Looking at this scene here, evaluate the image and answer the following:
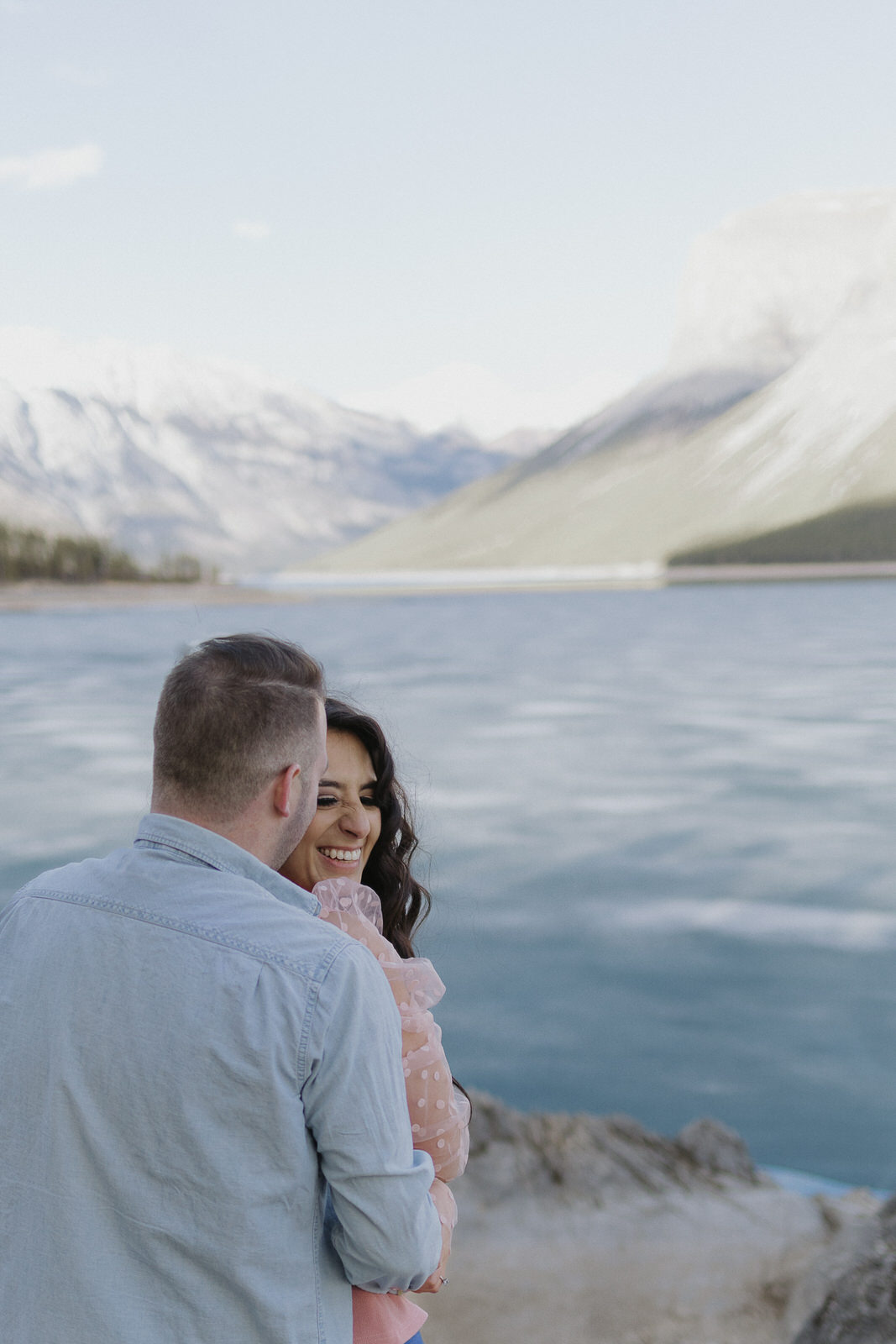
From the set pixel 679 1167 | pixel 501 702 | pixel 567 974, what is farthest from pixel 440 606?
pixel 679 1167

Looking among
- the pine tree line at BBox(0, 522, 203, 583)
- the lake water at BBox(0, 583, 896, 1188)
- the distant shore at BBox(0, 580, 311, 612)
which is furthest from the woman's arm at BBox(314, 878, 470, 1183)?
the pine tree line at BBox(0, 522, 203, 583)

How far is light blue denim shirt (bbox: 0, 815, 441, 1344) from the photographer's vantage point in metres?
1.44

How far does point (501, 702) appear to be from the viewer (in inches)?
1115

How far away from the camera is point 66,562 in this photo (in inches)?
3071

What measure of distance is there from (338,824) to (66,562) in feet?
262

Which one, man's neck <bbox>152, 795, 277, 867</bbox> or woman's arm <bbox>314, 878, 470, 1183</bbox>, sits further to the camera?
woman's arm <bbox>314, 878, 470, 1183</bbox>

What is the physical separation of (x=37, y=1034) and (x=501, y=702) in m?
26.9

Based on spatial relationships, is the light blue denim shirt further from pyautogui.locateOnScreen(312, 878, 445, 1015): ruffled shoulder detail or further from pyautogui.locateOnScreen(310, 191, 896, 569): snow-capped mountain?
pyautogui.locateOnScreen(310, 191, 896, 569): snow-capped mountain

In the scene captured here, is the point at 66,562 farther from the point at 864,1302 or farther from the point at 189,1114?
the point at 189,1114

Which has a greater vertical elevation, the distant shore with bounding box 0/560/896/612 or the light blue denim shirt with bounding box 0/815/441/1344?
the light blue denim shirt with bounding box 0/815/441/1344

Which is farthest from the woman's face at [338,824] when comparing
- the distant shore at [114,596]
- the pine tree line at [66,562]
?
the pine tree line at [66,562]

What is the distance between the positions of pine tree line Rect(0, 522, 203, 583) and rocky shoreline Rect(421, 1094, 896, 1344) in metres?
73.4

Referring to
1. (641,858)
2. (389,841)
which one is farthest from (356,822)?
(641,858)

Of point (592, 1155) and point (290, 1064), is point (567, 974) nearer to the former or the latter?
point (592, 1155)
